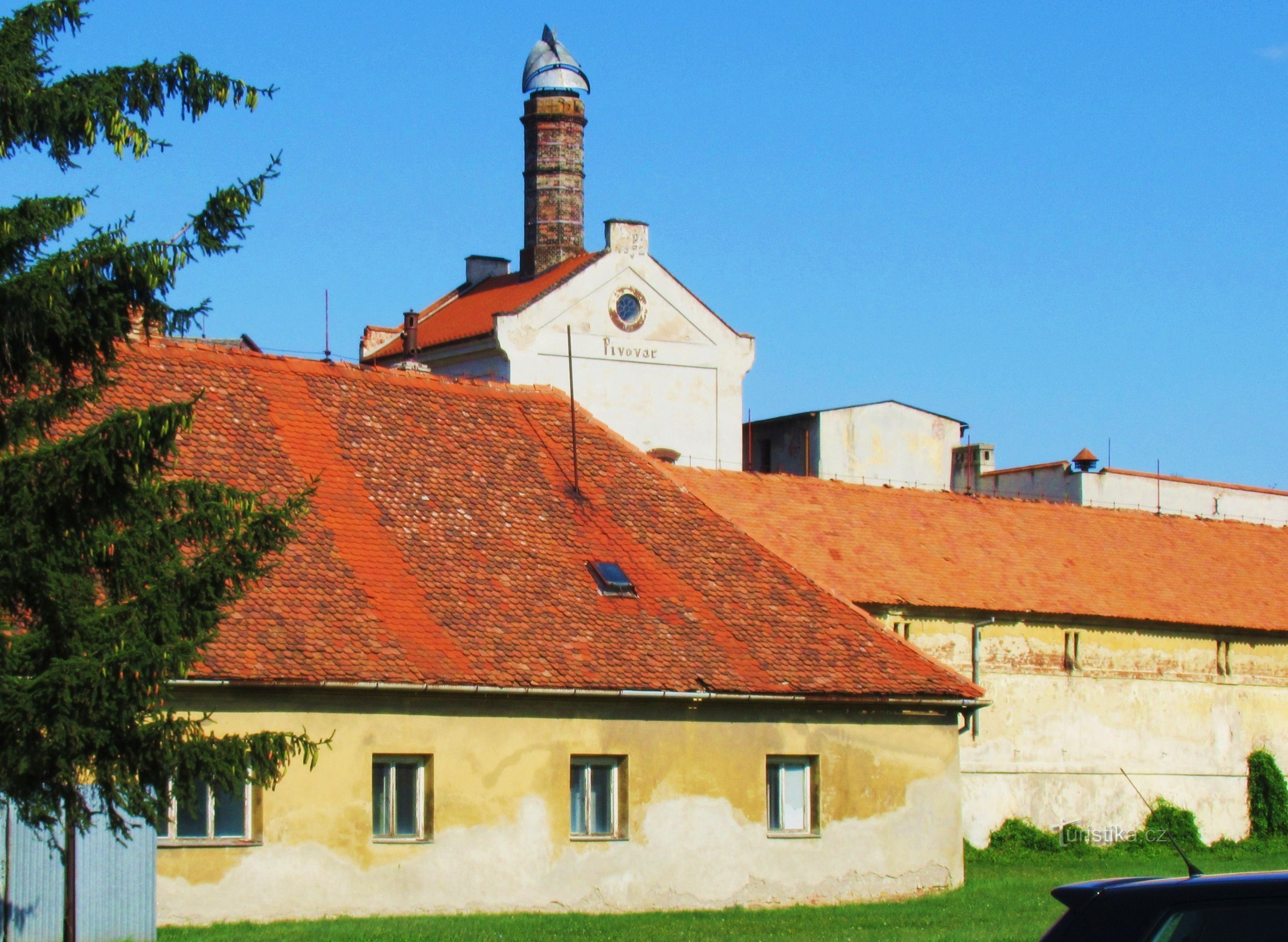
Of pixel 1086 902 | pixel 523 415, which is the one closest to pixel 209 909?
pixel 523 415

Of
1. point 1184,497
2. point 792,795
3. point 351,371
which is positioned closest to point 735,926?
point 792,795

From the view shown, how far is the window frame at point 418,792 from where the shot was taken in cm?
1998

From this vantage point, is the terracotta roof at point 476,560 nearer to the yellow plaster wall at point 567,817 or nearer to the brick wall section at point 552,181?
the yellow plaster wall at point 567,817

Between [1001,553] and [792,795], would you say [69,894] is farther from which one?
[1001,553]

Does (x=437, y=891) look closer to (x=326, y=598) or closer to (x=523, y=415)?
(x=326, y=598)

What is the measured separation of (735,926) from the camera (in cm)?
1978

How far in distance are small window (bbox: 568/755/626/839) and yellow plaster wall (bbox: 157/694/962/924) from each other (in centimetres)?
17

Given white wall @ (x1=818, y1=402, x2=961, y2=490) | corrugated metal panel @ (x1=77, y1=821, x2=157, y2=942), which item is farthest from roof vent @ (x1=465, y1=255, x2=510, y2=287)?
corrugated metal panel @ (x1=77, y1=821, x2=157, y2=942)

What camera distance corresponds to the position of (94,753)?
11836 mm

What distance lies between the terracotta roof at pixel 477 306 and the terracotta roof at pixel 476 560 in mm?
20574

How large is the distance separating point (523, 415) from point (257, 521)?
1377 centimetres

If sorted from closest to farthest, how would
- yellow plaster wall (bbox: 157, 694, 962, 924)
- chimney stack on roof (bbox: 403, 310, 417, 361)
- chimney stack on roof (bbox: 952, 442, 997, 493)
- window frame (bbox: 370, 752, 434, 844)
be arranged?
yellow plaster wall (bbox: 157, 694, 962, 924), window frame (bbox: 370, 752, 434, 844), chimney stack on roof (bbox: 403, 310, 417, 361), chimney stack on roof (bbox: 952, 442, 997, 493)

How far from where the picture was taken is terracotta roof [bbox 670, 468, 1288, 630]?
3219cm

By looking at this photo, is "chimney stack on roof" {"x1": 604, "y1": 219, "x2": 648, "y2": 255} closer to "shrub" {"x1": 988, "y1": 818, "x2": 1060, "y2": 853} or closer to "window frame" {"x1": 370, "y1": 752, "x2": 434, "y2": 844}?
"shrub" {"x1": 988, "y1": 818, "x2": 1060, "y2": 853}
